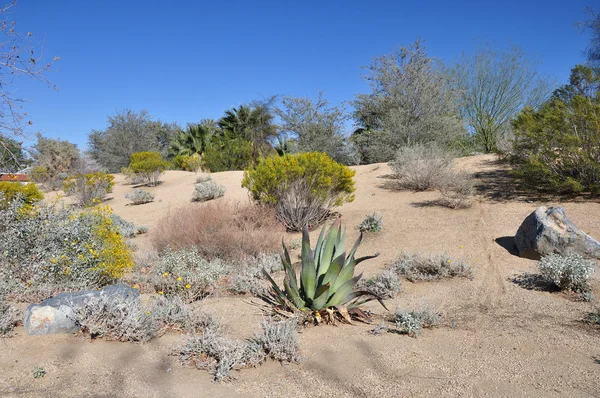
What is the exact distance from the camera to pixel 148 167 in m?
21.0

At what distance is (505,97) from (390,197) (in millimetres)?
14265

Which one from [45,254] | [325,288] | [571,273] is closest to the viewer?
[325,288]

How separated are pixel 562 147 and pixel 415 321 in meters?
8.14

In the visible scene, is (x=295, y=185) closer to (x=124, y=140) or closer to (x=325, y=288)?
(x=325, y=288)

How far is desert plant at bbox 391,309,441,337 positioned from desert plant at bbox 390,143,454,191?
8101mm

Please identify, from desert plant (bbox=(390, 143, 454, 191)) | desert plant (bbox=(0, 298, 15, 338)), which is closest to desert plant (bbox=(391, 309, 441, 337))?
desert plant (bbox=(0, 298, 15, 338))

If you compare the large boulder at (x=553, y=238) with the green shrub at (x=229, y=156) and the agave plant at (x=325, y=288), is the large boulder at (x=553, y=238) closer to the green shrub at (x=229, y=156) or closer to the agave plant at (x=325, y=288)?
the agave plant at (x=325, y=288)

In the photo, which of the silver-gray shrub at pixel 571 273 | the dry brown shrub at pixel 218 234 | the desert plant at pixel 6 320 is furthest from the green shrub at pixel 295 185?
the desert plant at pixel 6 320

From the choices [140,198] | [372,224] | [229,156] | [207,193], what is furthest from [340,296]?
[229,156]

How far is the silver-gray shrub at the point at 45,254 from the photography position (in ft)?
16.2

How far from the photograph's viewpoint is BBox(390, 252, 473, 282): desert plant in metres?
6.48

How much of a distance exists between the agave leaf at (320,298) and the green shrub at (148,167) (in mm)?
18446

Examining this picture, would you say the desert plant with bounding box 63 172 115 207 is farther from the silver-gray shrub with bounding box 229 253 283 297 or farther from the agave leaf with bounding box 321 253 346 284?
the agave leaf with bounding box 321 253 346 284

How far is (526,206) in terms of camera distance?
32.3 ft
